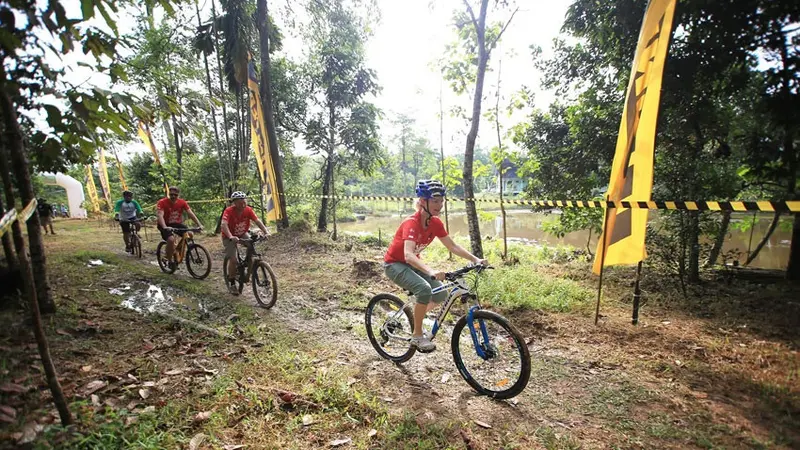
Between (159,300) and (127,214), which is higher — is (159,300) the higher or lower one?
the lower one

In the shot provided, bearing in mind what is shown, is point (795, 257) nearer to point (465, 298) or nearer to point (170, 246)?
point (465, 298)

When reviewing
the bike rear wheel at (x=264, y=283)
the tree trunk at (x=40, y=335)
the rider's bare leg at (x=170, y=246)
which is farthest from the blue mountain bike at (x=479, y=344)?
the rider's bare leg at (x=170, y=246)

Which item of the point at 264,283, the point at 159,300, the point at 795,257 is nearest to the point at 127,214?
the point at 159,300

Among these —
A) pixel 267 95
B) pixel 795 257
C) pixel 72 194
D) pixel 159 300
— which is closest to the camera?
pixel 159 300

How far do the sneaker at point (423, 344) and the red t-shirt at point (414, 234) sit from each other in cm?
93

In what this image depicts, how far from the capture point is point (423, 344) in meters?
3.92

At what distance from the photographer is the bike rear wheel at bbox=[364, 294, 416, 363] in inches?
169

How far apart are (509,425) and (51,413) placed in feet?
12.2

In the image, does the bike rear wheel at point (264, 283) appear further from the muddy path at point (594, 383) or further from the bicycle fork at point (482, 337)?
the bicycle fork at point (482, 337)

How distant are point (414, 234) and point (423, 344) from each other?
127 cm

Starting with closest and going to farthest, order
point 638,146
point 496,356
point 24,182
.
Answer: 1. point 496,356
2. point 24,182
3. point 638,146

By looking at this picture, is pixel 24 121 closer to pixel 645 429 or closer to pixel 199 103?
pixel 645 429

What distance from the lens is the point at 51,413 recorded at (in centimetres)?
262

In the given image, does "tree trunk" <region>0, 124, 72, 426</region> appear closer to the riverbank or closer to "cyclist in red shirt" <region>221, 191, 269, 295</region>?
the riverbank
